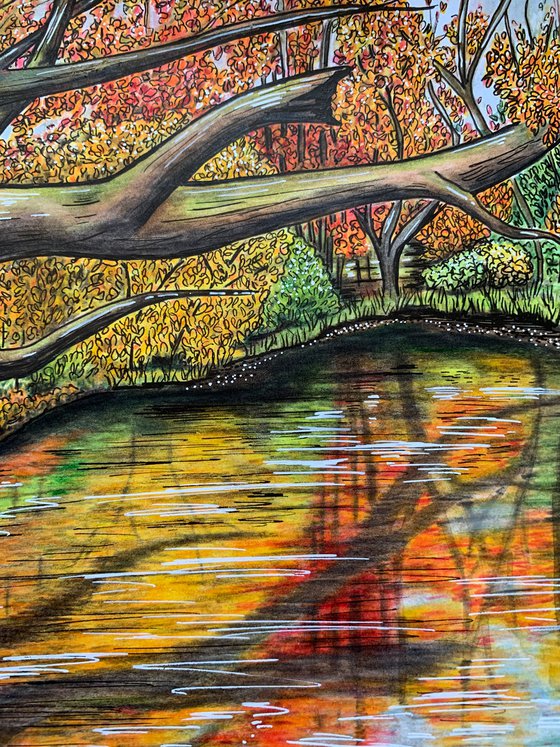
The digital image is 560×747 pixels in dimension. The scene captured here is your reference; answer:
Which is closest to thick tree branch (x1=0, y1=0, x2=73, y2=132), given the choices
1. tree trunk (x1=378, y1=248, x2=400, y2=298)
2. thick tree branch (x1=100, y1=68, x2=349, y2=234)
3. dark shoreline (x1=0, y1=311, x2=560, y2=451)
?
thick tree branch (x1=100, y1=68, x2=349, y2=234)

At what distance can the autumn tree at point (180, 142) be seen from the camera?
1.85m

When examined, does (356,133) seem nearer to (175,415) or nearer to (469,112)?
(469,112)

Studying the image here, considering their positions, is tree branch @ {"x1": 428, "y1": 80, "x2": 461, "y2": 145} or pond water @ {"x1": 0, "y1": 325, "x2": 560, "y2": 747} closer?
pond water @ {"x1": 0, "y1": 325, "x2": 560, "y2": 747}

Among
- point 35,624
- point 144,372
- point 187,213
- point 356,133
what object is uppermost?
point 356,133

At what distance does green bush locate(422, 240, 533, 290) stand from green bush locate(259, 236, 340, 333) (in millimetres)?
272

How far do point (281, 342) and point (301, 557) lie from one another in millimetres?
563

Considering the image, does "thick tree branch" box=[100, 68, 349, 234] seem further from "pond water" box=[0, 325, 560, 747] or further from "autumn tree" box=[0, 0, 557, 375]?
"pond water" box=[0, 325, 560, 747]

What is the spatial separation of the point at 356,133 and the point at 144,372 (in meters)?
0.85

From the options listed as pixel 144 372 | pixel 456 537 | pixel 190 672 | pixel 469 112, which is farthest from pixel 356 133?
pixel 190 672

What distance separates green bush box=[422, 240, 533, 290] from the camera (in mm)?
1881

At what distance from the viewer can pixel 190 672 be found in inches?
69.6

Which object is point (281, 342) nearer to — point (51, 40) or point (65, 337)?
point (65, 337)

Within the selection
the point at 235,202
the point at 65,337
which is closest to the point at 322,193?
the point at 235,202

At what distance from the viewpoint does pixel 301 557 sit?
1.81 m
